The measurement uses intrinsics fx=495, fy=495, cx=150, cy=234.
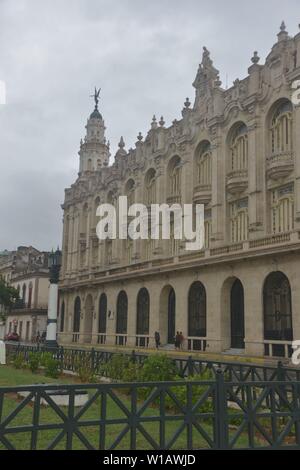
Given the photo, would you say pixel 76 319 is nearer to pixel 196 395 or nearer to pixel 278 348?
pixel 278 348

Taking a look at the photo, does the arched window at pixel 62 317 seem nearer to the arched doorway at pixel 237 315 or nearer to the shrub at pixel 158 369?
the arched doorway at pixel 237 315

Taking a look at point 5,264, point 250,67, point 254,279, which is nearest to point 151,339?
point 254,279

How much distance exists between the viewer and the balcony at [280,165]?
2782 cm

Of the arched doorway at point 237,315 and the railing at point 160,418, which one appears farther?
the arched doorway at point 237,315

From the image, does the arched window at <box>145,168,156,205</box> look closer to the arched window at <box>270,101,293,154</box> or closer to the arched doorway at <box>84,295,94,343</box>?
the arched doorway at <box>84,295,94,343</box>

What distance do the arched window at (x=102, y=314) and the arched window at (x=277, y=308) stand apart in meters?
20.2

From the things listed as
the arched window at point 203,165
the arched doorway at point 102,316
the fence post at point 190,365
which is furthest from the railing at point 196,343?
the fence post at point 190,365

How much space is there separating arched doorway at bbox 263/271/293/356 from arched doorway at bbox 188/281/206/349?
5.63 meters

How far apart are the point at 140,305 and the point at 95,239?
1305 centimetres

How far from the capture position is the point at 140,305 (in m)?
39.0

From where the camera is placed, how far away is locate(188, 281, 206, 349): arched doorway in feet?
105

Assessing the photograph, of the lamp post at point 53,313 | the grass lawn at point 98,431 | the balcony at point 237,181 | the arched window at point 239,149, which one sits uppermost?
the arched window at point 239,149

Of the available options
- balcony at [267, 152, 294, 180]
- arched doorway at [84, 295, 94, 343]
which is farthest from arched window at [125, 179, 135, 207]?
balcony at [267, 152, 294, 180]
